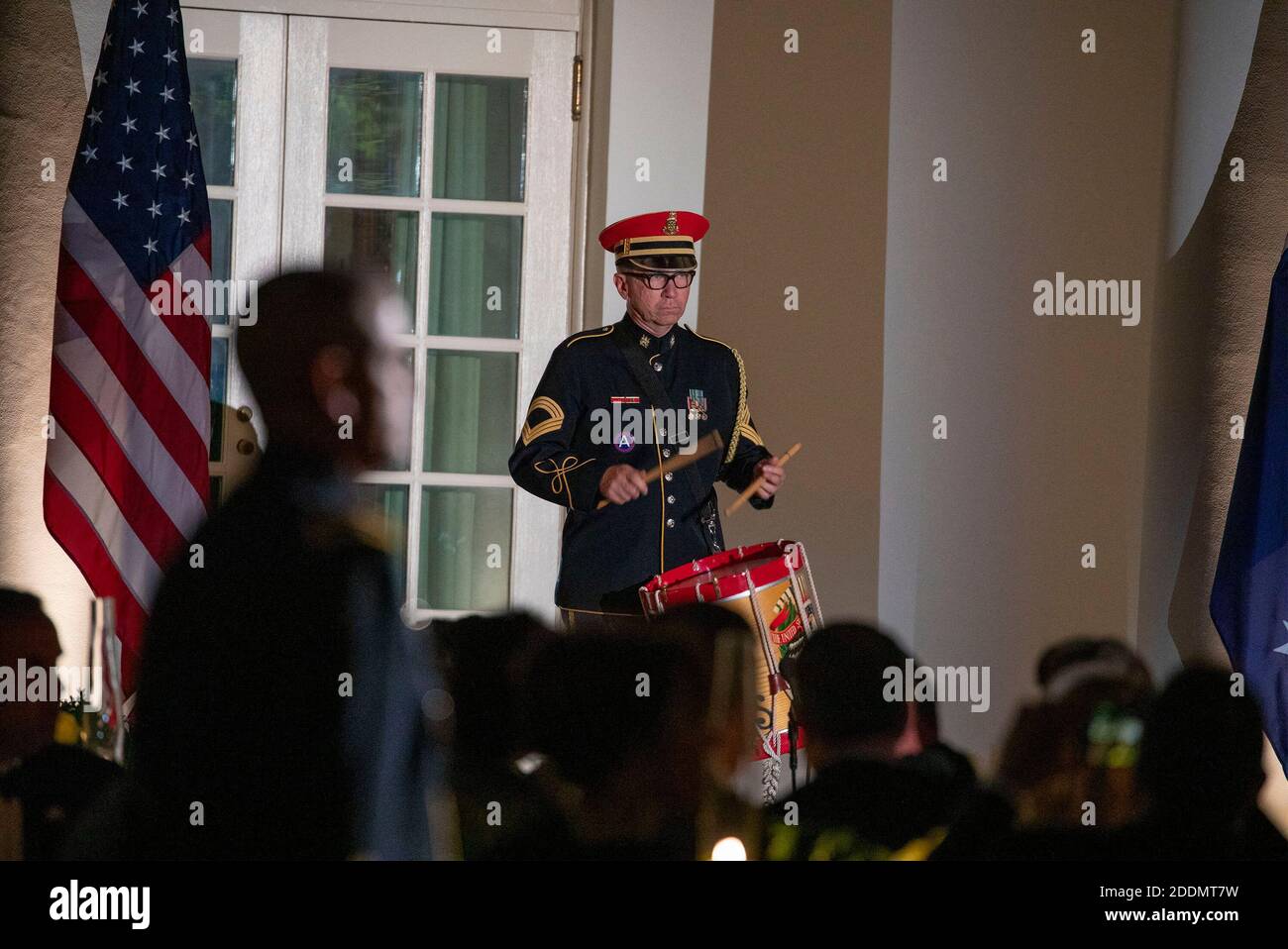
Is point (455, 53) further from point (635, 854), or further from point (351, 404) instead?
point (635, 854)

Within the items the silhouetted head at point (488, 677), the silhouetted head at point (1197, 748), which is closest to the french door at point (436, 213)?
the silhouetted head at point (488, 677)

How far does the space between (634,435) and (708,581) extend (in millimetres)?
553

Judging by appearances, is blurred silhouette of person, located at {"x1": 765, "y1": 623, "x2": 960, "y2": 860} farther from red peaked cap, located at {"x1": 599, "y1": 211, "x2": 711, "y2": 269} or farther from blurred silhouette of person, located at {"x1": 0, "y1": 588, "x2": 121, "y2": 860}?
blurred silhouette of person, located at {"x1": 0, "y1": 588, "x2": 121, "y2": 860}

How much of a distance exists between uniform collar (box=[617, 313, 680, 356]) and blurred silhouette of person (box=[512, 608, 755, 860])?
75 cm

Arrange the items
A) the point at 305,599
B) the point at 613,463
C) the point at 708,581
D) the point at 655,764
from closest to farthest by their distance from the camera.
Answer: the point at 305,599, the point at 655,764, the point at 708,581, the point at 613,463

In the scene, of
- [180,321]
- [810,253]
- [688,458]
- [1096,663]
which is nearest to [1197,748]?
[1096,663]

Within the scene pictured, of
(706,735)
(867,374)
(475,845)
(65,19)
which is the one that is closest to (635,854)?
(706,735)

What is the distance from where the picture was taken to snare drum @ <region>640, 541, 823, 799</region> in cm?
347

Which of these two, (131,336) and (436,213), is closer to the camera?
(131,336)

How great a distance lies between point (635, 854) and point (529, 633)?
1.23 m

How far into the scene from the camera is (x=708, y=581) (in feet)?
11.5

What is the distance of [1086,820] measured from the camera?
4242mm

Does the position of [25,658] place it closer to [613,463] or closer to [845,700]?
[613,463]

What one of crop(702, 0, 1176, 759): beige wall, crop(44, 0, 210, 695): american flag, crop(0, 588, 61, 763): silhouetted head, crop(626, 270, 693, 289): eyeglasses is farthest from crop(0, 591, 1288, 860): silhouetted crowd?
crop(626, 270, 693, 289): eyeglasses
